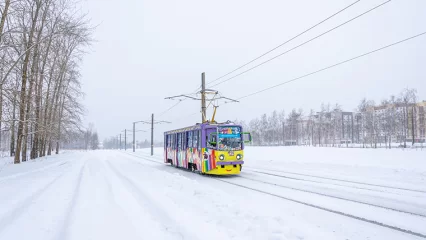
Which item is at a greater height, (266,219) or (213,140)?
(213,140)

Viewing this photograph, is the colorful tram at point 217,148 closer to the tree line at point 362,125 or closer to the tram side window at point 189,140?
the tram side window at point 189,140

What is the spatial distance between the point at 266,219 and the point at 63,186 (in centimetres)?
885

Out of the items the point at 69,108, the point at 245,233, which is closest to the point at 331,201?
the point at 245,233

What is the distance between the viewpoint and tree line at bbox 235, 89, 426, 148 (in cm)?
6131

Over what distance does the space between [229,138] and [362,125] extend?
65921 mm

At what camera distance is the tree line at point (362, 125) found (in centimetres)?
6131

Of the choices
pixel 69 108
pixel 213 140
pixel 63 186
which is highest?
pixel 69 108

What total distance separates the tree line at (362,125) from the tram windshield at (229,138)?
36.6 m

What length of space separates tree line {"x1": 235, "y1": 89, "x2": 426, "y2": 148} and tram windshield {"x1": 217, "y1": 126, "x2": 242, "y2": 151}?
3660 cm

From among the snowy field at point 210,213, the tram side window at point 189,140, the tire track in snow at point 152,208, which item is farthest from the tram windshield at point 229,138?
the tire track in snow at point 152,208

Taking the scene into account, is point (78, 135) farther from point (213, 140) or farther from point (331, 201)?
point (331, 201)

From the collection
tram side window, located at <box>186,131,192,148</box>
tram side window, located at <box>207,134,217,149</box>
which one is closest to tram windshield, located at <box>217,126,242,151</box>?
tram side window, located at <box>207,134,217,149</box>

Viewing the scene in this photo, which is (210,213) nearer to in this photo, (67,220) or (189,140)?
(67,220)

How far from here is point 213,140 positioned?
16078 mm
